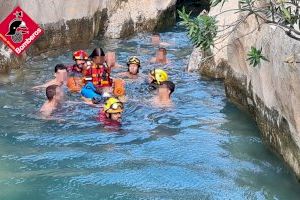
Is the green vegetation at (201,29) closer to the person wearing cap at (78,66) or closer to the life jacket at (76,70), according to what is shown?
the person wearing cap at (78,66)

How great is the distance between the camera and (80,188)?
7.27 metres

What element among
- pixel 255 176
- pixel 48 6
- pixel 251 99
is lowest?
pixel 255 176

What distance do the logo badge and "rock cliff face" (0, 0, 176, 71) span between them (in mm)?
187

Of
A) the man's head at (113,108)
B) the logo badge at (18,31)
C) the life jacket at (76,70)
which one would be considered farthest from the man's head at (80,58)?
the man's head at (113,108)

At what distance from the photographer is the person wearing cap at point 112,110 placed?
9031mm

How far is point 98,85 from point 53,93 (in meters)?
1.55

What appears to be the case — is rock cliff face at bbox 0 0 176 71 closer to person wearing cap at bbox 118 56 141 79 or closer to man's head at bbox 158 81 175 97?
person wearing cap at bbox 118 56 141 79

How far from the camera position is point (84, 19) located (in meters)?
16.1

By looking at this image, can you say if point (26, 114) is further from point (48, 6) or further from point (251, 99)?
point (48, 6)

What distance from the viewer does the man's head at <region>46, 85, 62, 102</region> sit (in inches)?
378

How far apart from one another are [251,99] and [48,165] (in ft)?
12.3

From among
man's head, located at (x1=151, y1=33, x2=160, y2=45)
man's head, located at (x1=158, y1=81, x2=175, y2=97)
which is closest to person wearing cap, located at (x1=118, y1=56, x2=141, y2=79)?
man's head, located at (x1=158, y1=81, x2=175, y2=97)

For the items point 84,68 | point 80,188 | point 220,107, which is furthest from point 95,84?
point 80,188

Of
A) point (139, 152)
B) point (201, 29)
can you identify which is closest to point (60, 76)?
point (139, 152)
